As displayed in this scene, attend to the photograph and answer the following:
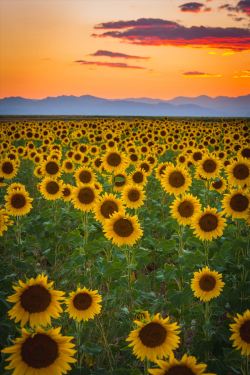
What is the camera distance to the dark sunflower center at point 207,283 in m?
5.52

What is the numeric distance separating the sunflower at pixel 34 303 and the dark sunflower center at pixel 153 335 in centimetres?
84

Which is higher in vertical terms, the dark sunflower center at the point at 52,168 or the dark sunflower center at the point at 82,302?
the dark sunflower center at the point at 52,168

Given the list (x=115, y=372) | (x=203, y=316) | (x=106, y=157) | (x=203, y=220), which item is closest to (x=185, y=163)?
(x=106, y=157)

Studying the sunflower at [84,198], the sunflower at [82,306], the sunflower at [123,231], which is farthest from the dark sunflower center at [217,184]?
the sunflower at [82,306]

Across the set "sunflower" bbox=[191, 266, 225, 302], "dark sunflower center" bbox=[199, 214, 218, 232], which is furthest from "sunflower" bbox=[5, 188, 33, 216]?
"sunflower" bbox=[191, 266, 225, 302]

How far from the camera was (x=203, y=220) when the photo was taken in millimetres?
6926

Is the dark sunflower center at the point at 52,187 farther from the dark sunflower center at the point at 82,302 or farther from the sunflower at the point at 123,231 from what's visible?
the dark sunflower center at the point at 82,302

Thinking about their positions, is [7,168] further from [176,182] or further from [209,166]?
[209,166]

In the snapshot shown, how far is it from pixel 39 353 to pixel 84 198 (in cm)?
513

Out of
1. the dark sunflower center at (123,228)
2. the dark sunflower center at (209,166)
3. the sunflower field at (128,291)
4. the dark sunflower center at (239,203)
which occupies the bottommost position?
the sunflower field at (128,291)

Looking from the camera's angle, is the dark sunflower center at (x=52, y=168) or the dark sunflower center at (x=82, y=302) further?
the dark sunflower center at (x=52, y=168)

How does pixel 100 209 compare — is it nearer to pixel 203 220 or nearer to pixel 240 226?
pixel 203 220

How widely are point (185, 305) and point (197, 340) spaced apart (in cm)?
125

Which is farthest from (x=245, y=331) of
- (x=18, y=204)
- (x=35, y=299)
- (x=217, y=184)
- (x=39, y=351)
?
(x=217, y=184)
